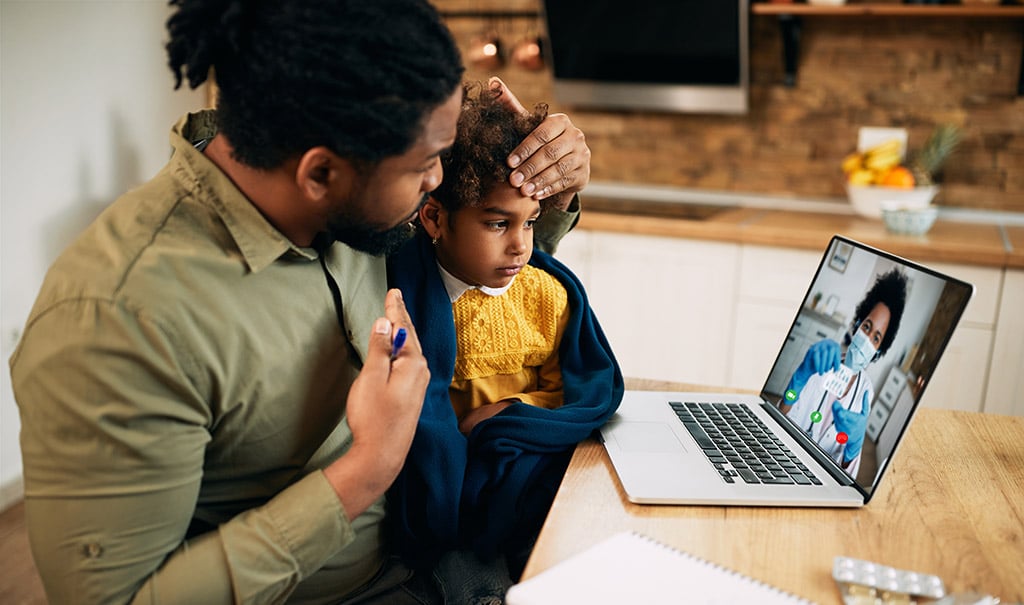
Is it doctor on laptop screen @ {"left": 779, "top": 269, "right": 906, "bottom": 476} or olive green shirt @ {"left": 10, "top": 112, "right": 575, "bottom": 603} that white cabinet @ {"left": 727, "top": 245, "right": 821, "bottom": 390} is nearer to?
doctor on laptop screen @ {"left": 779, "top": 269, "right": 906, "bottom": 476}

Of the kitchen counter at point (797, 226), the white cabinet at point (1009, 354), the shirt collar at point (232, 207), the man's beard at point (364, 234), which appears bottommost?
the white cabinet at point (1009, 354)

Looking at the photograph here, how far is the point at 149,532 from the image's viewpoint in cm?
87

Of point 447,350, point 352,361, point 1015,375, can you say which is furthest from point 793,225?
point 352,361

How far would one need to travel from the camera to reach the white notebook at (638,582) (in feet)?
2.75

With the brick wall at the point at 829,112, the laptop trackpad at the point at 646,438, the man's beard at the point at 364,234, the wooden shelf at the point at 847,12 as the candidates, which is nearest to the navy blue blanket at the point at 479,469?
the laptop trackpad at the point at 646,438

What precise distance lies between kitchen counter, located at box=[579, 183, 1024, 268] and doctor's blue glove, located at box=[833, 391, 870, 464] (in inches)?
66.0

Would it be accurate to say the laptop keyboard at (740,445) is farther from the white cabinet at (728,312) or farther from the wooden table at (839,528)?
the white cabinet at (728,312)

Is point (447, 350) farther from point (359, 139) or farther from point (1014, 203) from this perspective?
point (1014, 203)

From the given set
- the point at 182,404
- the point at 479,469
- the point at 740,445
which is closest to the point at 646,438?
the point at 740,445

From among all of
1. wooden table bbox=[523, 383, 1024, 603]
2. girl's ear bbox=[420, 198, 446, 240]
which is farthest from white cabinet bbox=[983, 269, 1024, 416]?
girl's ear bbox=[420, 198, 446, 240]

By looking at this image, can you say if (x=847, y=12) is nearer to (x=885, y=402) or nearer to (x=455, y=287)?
(x=455, y=287)

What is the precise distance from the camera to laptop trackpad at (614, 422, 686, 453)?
119cm

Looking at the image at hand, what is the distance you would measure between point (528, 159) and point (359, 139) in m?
0.45

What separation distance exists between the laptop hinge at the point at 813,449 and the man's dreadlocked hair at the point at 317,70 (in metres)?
0.69
